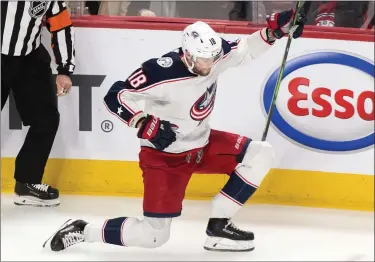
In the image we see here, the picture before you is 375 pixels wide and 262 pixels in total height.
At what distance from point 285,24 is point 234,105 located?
17.6 inches

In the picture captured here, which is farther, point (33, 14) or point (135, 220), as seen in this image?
point (33, 14)

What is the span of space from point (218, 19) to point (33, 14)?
567 mm

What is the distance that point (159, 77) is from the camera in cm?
154

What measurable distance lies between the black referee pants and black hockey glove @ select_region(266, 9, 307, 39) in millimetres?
688

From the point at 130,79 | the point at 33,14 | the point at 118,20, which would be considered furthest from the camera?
the point at 118,20

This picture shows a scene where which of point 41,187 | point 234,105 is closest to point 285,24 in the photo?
point 234,105

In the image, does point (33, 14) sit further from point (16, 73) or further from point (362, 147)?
point (362, 147)

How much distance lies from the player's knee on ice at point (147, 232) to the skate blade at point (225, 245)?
16 cm

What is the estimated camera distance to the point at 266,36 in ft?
5.42

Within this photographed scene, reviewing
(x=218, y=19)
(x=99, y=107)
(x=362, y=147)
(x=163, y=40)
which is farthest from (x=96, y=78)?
(x=362, y=147)

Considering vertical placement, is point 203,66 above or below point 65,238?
above

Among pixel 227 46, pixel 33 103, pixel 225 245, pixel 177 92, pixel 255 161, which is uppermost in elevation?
pixel 227 46

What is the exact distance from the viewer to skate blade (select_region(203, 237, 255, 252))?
1.74 metres

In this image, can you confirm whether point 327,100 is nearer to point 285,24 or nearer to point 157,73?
point 285,24
